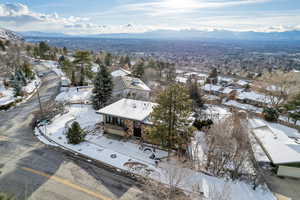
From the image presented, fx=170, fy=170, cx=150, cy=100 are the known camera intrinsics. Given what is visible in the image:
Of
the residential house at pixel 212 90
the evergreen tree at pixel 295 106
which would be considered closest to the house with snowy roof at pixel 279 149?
the evergreen tree at pixel 295 106

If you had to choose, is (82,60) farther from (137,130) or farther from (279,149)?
(279,149)

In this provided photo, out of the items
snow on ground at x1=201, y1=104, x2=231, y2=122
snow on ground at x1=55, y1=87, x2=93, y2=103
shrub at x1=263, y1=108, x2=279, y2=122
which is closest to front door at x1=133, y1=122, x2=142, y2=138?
snow on ground at x1=201, y1=104, x2=231, y2=122

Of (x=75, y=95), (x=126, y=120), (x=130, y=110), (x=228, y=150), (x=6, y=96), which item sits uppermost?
(x=130, y=110)

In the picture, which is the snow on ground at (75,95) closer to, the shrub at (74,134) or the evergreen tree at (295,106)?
the shrub at (74,134)

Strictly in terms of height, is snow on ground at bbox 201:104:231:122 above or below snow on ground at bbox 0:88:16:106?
below

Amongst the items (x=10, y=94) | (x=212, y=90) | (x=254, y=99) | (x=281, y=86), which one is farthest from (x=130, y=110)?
(x=212, y=90)

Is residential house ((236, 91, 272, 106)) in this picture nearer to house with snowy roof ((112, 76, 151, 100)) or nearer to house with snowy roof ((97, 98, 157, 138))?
house with snowy roof ((112, 76, 151, 100))
